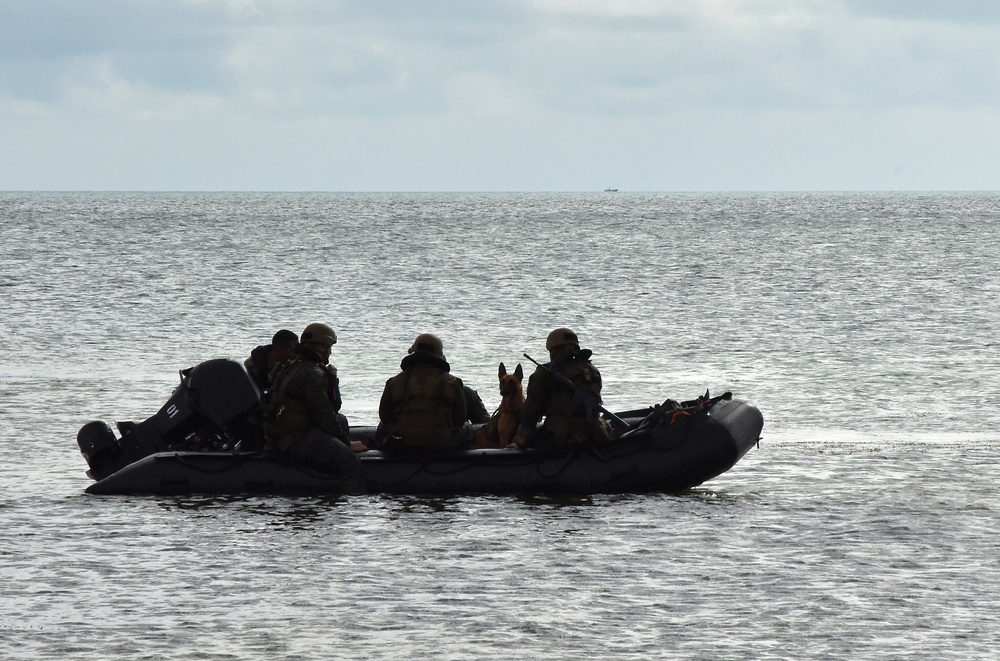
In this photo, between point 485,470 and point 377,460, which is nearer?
point 485,470

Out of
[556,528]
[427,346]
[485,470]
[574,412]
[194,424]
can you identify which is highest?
[427,346]

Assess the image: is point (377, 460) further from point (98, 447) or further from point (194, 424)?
point (98, 447)

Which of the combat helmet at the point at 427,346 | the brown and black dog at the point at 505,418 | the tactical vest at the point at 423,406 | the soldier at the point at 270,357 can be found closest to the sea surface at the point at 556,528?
the tactical vest at the point at 423,406

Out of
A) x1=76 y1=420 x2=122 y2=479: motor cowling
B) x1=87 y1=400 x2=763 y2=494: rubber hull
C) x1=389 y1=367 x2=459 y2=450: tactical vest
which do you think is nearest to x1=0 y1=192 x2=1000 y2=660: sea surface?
x1=87 y1=400 x2=763 y2=494: rubber hull

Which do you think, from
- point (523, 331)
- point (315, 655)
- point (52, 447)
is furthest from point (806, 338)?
point (315, 655)

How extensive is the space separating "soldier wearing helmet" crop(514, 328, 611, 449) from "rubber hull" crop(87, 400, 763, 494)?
0.17 metres

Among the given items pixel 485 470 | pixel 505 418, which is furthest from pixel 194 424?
pixel 505 418

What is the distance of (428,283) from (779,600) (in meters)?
41.6

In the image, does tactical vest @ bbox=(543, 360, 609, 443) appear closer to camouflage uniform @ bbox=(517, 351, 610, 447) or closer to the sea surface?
camouflage uniform @ bbox=(517, 351, 610, 447)

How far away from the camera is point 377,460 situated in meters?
12.8

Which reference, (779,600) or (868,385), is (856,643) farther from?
(868,385)

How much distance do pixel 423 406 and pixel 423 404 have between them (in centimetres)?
2

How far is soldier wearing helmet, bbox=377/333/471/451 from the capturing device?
12.8 m

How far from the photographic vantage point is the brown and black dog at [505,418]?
516 inches
